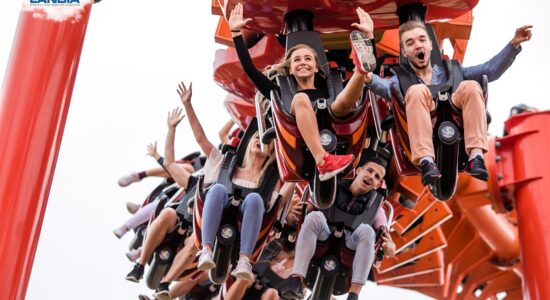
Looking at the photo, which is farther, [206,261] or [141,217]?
[141,217]

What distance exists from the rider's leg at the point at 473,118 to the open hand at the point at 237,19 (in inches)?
50.1

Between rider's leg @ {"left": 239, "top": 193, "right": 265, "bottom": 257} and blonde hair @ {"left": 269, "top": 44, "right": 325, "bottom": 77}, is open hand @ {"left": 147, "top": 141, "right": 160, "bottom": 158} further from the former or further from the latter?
blonde hair @ {"left": 269, "top": 44, "right": 325, "bottom": 77}

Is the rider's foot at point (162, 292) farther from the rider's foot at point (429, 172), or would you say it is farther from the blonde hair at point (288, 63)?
the rider's foot at point (429, 172)

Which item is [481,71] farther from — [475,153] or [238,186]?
[238,186]

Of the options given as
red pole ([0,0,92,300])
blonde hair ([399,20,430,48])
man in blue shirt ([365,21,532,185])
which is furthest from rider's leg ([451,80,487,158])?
red pole ([0,0,92,300])

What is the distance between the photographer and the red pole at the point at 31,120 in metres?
5.57

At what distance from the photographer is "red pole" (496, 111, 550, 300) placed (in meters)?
8.11

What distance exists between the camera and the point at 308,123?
5.39m

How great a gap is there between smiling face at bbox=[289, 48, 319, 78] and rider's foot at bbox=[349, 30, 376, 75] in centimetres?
52

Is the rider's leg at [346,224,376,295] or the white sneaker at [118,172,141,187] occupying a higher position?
the white sneaker at [118,172,141,187]

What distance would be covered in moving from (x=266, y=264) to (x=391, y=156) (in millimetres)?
1427

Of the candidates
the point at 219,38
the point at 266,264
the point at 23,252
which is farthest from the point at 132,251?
the point at 23,252

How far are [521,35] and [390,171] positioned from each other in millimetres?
1951

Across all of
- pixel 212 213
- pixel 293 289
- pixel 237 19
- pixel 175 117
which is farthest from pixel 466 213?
pixel 237 19
